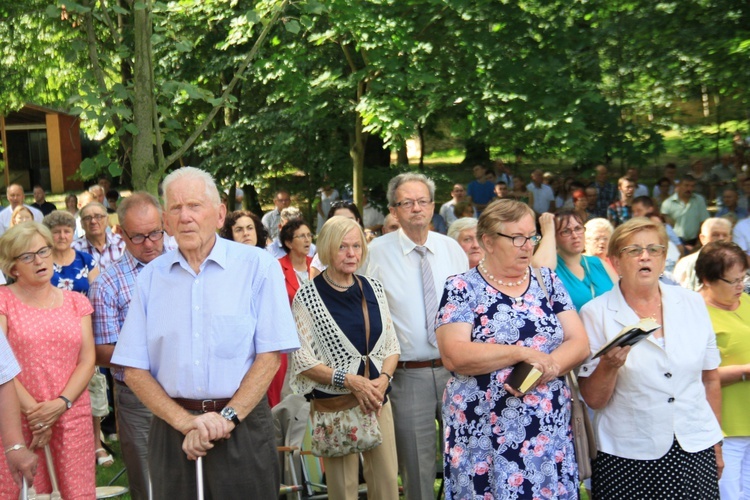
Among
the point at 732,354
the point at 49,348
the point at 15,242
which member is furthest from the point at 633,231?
the point at 15,242

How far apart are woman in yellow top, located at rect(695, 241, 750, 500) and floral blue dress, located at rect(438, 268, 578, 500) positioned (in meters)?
1.34

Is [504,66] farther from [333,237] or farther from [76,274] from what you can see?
[333,237]

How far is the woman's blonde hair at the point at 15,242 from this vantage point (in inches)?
211

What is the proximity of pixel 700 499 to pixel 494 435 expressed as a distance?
3.71 feet

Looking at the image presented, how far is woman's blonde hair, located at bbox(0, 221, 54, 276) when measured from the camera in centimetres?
536

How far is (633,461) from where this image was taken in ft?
15.6

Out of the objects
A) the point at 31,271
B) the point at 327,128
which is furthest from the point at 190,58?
the point at 31,271

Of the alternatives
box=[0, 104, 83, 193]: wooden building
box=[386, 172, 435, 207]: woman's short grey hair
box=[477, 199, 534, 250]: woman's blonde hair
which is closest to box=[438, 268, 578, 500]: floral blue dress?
box=[477, 199, 534, 250]: woman's blonde hair

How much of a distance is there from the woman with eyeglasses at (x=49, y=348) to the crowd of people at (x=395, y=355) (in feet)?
0.04

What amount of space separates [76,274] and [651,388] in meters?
5.28

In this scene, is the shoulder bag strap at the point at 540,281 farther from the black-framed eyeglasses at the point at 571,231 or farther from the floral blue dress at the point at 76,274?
the floral blue dress at the point at 76,274

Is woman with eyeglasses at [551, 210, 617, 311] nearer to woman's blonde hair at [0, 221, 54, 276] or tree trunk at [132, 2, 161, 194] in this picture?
tree trunk at [132, 2, 161, 194]

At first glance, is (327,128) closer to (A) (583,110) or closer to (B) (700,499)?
(A) (583,110)

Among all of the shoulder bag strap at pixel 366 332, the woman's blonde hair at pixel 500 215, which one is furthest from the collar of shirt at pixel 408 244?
the woman's blonde hair at pixel 500 215
